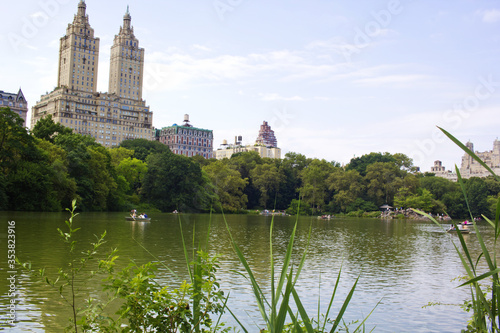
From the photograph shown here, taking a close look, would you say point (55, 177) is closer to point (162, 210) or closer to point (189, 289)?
point (162, 210)

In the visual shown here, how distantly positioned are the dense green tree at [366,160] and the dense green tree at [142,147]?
41638mm

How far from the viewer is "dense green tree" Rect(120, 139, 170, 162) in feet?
294

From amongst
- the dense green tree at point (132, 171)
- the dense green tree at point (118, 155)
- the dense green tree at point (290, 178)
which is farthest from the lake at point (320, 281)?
the dense green tree at point (290, 178)

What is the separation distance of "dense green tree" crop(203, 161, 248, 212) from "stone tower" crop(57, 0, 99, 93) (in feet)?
215

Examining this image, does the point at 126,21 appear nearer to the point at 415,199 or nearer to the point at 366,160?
the point at 366,160

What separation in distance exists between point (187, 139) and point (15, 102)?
55.6 metres

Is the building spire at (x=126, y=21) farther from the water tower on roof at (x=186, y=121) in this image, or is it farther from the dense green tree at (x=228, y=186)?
the dense green tree at (x=228, y=186)

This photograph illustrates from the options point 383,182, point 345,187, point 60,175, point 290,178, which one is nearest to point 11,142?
point 60,175

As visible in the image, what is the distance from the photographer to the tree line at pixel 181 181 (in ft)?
140

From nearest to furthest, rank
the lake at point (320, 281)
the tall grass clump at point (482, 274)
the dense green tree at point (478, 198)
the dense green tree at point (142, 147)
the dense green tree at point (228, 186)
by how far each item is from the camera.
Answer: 1. the tall grass clump at point (482, 274)
2. the lake at point (320, 281)
3. the dense green tree at point (228, 186)
4. the dense green tree at point (478, 198)
5. the dense green tree at point (142, 147)

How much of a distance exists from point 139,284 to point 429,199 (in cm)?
8583

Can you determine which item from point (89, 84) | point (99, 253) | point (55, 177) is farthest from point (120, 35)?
point (99, 253)

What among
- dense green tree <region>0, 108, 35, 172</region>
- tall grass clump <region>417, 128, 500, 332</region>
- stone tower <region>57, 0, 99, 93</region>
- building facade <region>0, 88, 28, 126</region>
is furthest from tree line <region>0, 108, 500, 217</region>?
building facade <region>0, 88, 28, 126</region>

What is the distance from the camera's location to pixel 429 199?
83312 millimetres
